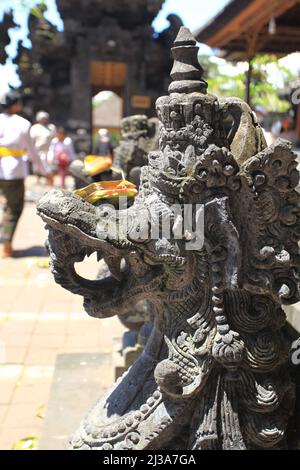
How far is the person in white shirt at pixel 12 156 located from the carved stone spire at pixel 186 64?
478 centimetres

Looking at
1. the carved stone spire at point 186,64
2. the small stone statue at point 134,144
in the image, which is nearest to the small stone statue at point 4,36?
the small stone statue at point 134,144

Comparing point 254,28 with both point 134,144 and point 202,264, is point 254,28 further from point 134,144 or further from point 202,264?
point 202,264

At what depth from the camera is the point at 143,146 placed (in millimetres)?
3166

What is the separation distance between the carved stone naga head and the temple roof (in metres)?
4.27

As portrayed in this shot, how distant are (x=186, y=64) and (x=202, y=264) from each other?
0.59m

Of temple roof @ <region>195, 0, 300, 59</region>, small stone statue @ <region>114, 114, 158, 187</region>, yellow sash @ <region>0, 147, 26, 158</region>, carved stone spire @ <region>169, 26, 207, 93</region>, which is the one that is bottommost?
yellow sash @ <region>0, 147, 26, 158</region>

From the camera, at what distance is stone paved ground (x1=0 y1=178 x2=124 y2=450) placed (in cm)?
275

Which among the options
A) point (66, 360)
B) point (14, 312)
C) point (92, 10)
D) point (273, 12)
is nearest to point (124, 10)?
point (92, 10)

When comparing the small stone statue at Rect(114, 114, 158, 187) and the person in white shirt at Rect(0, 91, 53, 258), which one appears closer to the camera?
the small stone statue at Rect(114, 114, 158, 187)

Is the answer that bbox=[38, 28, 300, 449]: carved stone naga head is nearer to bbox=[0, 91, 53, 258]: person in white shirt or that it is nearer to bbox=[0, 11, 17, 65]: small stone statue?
bbox=[0, 11, 17, 65]: small stone statue

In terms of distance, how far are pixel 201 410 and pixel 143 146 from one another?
1981mm

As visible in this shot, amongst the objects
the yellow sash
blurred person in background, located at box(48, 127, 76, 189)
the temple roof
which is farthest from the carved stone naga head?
blurred person in background, located at box(48, 127, 76, 189)

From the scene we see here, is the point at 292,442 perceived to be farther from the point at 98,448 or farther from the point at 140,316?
the point at 140,316

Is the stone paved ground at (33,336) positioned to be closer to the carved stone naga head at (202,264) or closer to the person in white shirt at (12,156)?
the person in white shirt at (12,156)
